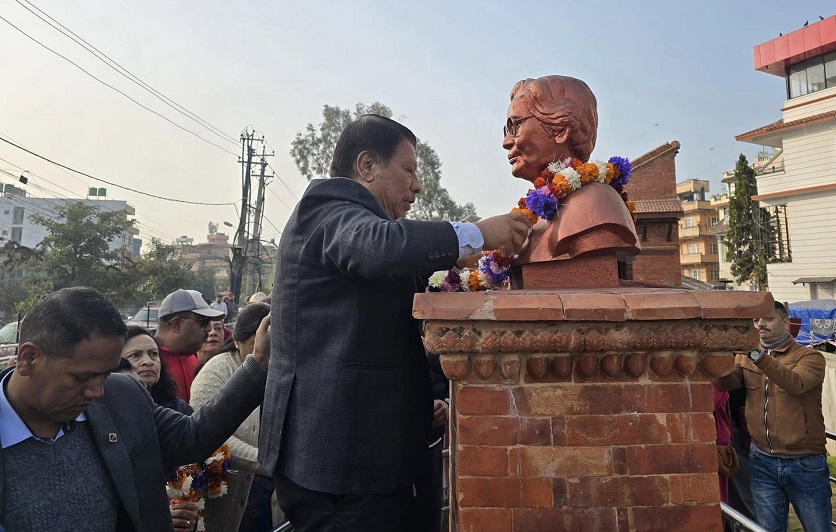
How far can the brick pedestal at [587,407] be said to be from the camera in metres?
1.46

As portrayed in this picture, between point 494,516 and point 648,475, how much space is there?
17.4 inches

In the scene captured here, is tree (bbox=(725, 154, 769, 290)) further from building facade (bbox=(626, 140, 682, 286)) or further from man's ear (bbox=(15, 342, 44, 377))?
man's ear (bbox=(15, 342, 44, 377))

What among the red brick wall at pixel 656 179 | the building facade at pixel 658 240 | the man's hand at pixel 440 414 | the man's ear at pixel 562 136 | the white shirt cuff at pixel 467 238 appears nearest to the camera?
the white shirt cuff at pixel 467 238

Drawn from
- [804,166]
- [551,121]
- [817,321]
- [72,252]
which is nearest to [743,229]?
[804,166]

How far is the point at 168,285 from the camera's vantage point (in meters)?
30.6

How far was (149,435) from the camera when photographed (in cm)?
197

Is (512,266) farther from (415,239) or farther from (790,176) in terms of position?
(790,176)

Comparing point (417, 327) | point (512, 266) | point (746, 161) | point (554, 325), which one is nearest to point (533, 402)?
point (554, 325)

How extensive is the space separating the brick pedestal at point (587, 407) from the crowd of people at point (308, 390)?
290 mm

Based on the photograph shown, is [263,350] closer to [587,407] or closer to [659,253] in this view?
[587,407]

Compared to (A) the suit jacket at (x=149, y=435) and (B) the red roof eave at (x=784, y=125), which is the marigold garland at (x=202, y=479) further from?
(B) the red roof eave at (x=784, y=125)

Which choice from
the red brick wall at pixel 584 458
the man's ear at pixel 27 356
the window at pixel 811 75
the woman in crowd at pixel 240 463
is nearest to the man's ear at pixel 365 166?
the red brick wall at pixel 584 458

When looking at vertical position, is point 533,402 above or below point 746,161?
below

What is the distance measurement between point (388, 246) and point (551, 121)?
3.74 ft
